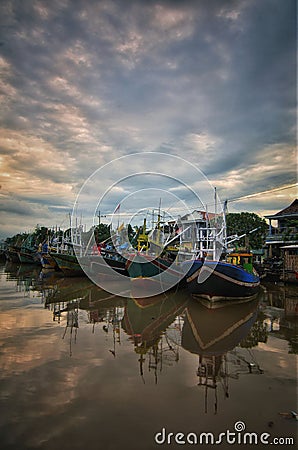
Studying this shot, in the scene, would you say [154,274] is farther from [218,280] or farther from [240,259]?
[218,280]

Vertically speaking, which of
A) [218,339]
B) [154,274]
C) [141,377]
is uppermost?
[154,274]

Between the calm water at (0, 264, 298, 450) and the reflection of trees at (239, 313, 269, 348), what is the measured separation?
3cm

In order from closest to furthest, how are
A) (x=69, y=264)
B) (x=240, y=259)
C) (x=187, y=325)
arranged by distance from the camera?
(x=187, y=325) < (x=240, y=259) < (x=69, y=264)

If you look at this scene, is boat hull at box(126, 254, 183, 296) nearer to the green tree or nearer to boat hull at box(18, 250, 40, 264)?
the green tree

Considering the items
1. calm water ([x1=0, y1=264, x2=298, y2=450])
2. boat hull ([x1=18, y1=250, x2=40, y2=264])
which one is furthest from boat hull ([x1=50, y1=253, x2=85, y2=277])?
boat hull ([x1=18, y1=250, x2=40, y2=264])

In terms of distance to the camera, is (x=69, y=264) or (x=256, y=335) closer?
(x=256, y=335)

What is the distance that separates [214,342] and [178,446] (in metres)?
4.90

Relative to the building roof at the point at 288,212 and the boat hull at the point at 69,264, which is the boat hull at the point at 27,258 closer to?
the boat hull at the point at 69,264

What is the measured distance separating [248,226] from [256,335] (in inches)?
1493

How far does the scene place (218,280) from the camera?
13953 mm

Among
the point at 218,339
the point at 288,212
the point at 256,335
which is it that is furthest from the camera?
the point at 288,212

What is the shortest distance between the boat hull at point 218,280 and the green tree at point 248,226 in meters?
30.5

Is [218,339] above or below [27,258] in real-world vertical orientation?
below

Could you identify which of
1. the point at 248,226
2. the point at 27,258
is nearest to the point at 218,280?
the point at 248,226
